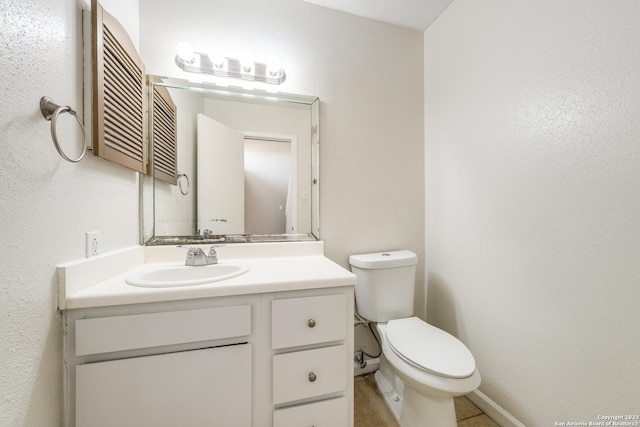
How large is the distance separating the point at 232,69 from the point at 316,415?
1.71 metres

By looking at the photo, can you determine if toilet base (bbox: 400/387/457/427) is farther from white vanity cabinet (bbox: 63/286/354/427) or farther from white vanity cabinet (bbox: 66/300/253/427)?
white vanity cabinet (bbox: 66/300/253/427)

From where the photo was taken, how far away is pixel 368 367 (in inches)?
63.8

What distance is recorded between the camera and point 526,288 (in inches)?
44.4

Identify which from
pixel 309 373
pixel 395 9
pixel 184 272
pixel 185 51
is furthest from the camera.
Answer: pixel 395 9

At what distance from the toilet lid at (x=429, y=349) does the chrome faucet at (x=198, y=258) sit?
97 cm

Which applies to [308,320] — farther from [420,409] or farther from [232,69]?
[232,69]

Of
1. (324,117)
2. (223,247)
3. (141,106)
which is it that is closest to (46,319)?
(223,247)

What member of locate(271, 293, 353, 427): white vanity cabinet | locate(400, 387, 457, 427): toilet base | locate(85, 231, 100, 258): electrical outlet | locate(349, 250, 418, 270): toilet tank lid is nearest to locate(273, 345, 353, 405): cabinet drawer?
locate(271, 293, 353, 427): white vanity cabinet

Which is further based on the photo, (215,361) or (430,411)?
(430,411)

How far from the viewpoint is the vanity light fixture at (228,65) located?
130 cm

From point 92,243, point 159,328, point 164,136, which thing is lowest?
point 159,328

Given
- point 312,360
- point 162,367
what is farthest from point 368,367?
point 162,367

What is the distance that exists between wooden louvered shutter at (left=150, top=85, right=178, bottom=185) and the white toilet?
115cm

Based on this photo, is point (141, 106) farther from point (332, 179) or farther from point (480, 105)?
point (480, 105)
